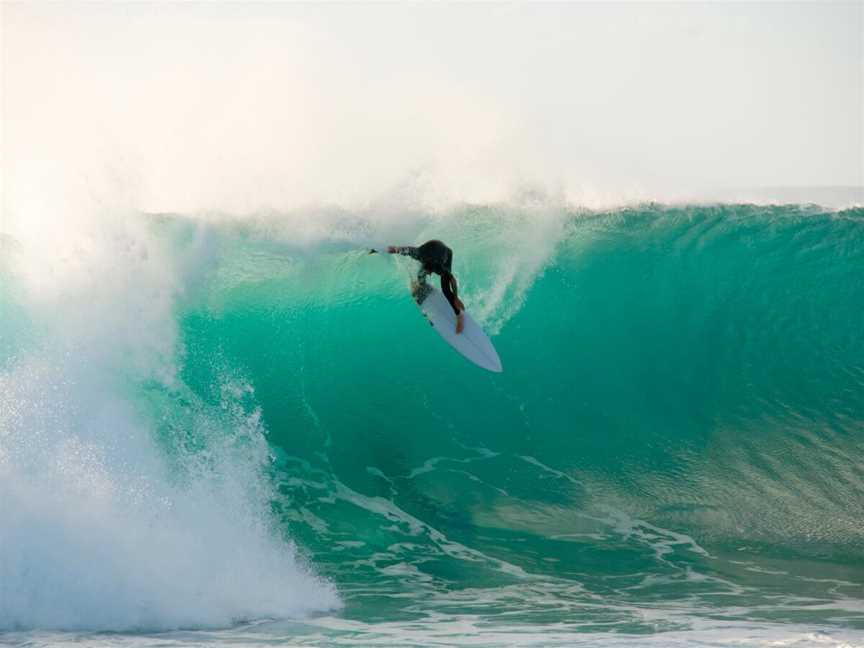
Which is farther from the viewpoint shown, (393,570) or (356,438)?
(356,438)

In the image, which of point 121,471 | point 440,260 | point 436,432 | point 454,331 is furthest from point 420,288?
point 121,471

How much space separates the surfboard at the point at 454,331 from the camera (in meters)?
8.27

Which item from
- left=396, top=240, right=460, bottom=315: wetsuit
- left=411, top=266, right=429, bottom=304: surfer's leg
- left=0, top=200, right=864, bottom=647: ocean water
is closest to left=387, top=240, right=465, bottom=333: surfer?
left=396, top=240, right=460, bottom=315: wetsuit

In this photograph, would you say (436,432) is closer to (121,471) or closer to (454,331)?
(454,331)

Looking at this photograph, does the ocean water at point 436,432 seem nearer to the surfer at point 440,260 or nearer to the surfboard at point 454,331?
the surfboard at point 454,331

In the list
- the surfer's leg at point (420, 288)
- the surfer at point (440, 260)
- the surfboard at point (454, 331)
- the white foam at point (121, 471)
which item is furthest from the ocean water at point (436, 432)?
the surfer at point (440, 260)

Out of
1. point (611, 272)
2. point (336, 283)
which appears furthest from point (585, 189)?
point (336, 283)

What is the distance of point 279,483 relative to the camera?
839cm

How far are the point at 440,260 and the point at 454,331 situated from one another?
3.05 ft

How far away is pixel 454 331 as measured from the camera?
8320mm

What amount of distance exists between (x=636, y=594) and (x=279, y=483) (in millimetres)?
3161

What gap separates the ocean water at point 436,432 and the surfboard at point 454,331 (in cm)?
97

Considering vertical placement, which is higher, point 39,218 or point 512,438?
point 39,218

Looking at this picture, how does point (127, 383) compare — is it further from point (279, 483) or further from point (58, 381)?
point (279, 483)
